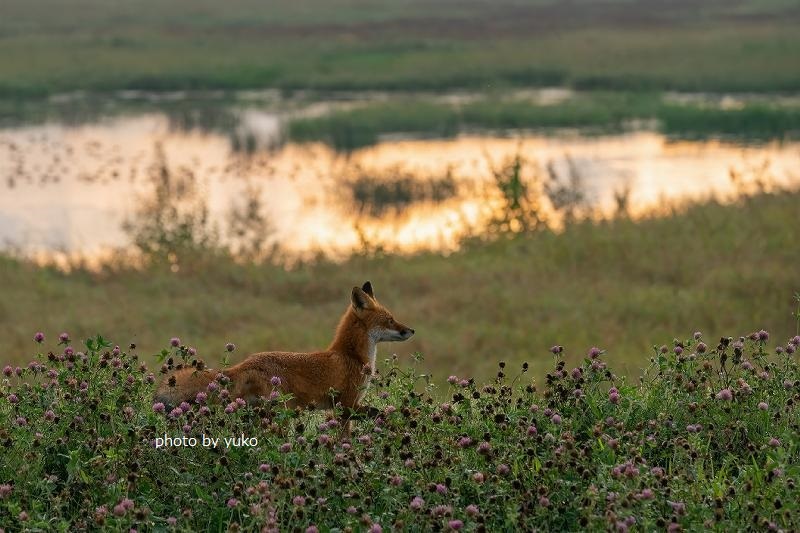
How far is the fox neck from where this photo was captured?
260 inches

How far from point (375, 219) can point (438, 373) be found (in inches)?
366

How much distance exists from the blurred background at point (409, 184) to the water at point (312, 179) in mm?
92

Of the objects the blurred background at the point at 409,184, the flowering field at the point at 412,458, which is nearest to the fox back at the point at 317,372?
the flowering field at the point at 412,458

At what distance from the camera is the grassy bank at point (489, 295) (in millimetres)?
15148

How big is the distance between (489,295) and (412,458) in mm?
11017

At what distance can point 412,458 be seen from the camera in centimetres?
568

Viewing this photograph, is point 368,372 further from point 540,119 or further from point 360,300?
point 540,119

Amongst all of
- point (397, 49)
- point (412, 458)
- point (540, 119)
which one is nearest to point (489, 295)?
point (412, 458)

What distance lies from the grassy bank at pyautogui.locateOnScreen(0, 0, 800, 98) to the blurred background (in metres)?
0.18

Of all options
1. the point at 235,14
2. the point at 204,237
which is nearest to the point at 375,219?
the point at 204,237

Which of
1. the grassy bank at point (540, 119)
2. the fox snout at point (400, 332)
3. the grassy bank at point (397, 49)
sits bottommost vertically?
the grassy bank at point (540, 119)

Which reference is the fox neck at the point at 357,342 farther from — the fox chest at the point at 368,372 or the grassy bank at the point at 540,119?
the grassy bank at the point at 540,119

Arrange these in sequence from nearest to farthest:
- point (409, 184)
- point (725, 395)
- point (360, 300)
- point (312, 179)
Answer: point (725, 395) → point (360, 300) → point (409, 184) → point (312, 179)

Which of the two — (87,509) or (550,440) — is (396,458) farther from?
(87,509)
